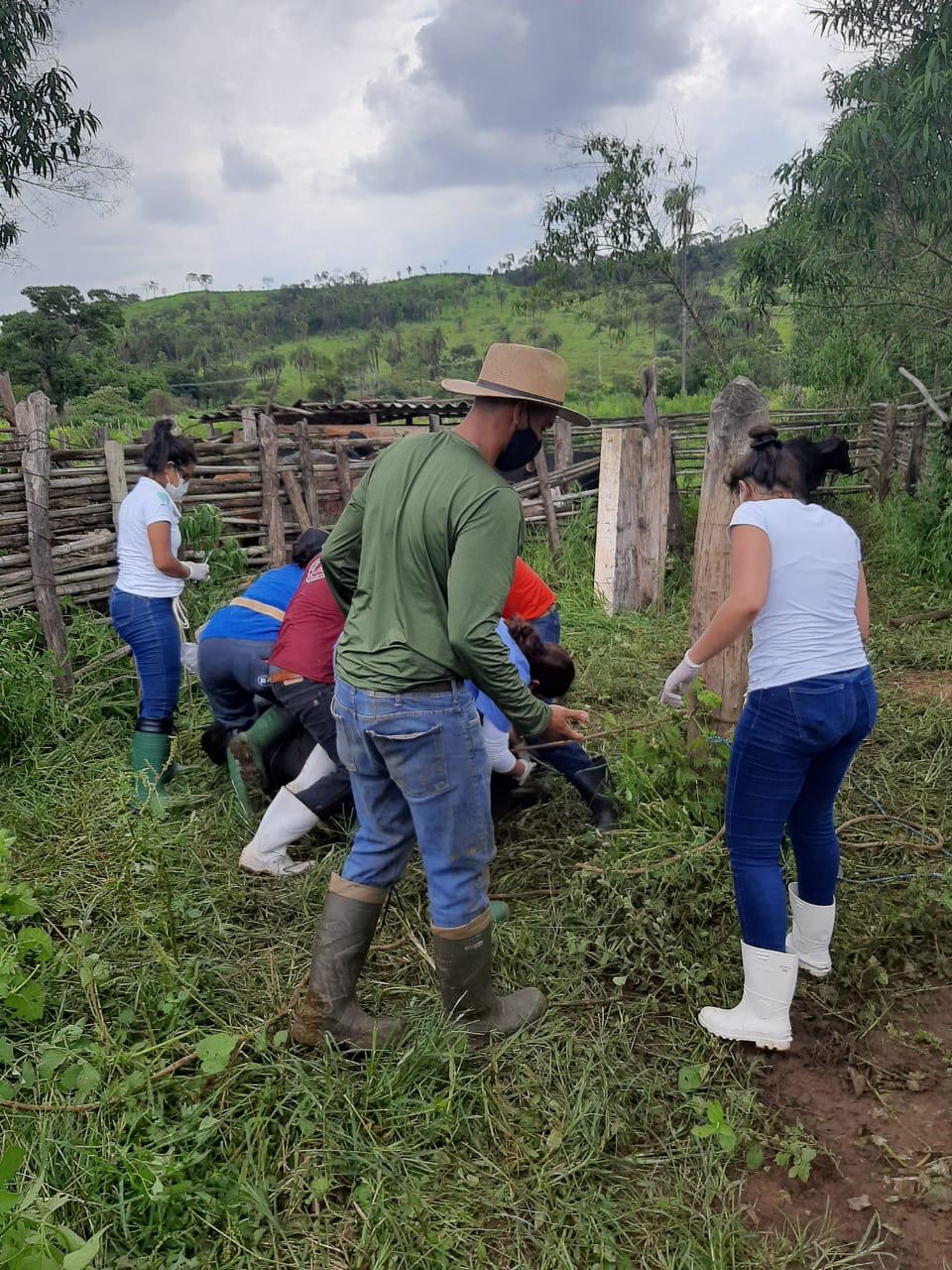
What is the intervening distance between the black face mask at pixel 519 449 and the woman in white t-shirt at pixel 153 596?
2.31 meters

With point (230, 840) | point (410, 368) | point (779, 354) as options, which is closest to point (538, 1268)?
point (230, 840)

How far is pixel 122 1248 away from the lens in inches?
67.0

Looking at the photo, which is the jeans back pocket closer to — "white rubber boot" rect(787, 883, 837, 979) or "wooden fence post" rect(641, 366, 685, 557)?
"white rubber boot" rect(787, 883, 837, 979)

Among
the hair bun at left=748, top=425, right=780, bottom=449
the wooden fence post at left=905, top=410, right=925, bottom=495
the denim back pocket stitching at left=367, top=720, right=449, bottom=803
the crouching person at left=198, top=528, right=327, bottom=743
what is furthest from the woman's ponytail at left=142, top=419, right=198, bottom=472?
the wooden fence post at left=905, top=410, right=925, bottom=495

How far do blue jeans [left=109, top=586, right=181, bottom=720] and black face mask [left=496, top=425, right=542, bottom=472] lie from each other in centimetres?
241

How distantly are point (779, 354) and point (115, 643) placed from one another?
22.7 m

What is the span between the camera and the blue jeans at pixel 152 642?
153 inches

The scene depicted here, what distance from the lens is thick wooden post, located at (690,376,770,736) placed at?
2969mm

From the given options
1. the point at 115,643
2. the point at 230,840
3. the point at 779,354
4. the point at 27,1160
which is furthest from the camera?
the point at 779,354

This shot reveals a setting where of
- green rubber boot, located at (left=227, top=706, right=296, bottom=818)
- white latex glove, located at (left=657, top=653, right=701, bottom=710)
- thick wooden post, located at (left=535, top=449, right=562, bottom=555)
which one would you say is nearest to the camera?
white latex glove, located at (left=657, top=653, right=701, bottom=710)

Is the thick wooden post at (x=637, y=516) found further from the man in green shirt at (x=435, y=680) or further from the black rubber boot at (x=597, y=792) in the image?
the man in green shirt at (x=435, y=680)

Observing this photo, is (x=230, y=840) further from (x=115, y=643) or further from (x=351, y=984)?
(x=115, y=643)

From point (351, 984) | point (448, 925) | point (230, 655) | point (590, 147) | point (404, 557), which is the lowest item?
point (351, 984)

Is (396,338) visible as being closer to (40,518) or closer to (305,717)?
(40,518)
